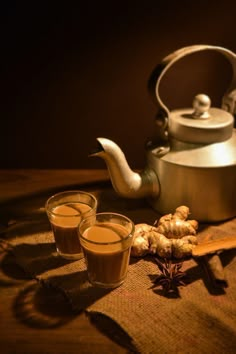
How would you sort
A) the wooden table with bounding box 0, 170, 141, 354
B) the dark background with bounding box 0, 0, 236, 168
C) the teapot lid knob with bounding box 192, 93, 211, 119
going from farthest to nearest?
the dark background with bounding box 0, 0, 236, 168 → the teapot lid knob with bounding box 192, 93, 211, 119 → the wooden table with bounding box 0, 170, 141, 354

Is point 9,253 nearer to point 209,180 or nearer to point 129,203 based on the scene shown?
point 129,203

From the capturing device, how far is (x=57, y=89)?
1.21 metres

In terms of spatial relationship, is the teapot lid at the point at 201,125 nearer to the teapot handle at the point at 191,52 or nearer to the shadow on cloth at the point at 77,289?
the teapot handle at the point at 191,52

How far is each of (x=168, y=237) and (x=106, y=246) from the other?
18 cm

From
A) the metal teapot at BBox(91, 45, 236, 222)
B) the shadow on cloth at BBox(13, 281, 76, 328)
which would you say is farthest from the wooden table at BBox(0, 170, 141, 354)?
the metal teapot at BBox(91, 45, 236, 222)

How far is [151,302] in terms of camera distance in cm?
76

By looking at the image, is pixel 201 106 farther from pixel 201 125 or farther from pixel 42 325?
pixel 42 325

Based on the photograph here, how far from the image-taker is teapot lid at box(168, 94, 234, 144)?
3.05 feet

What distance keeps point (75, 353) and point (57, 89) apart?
2.46 ft

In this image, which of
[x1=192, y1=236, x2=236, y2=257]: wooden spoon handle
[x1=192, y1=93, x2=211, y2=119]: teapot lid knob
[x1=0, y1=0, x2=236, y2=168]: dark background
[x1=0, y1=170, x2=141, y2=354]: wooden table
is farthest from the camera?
[x1=0, y1=0, x2=236, y2=168]: dark background

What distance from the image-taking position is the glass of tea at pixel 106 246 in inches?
30.3

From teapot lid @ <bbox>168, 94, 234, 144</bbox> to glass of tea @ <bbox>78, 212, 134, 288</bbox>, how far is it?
24cm

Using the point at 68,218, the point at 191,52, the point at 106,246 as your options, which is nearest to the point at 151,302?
the point at 106,246

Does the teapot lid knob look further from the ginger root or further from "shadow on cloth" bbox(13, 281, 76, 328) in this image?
"shadow on cloth" bbox(13, 281, 76, 328)
